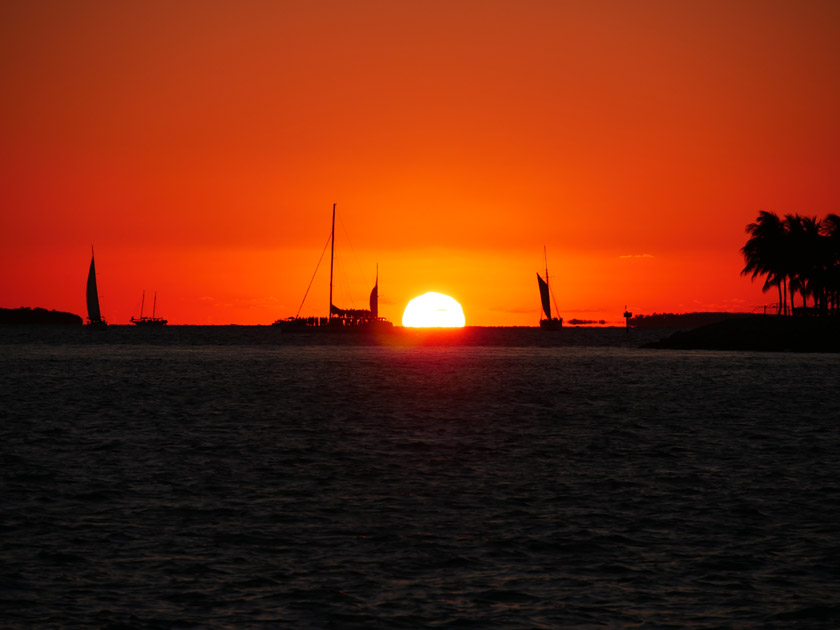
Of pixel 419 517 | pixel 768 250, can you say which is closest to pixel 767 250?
pixel 768 250

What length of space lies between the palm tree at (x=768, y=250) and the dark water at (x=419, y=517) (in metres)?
86.4

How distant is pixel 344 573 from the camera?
16.5 meters

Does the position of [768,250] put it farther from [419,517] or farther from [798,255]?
[419,517]

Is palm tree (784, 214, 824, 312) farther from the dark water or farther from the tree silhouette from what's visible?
the dark water

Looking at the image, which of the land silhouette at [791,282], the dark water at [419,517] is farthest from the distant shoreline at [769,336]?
the dark water at [419,517]

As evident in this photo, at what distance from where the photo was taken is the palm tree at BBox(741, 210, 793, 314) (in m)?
130

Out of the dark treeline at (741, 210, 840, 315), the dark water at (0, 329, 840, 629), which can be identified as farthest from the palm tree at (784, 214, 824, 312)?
the dark water at (0, 329, 840, 629)

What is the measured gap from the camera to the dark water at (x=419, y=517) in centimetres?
1461

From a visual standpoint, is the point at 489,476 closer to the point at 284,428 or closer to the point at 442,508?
the point at 442,508

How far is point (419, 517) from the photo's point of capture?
832 inches

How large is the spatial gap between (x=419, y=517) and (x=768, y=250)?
12084 cm

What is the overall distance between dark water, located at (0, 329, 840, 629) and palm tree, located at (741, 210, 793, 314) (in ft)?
284

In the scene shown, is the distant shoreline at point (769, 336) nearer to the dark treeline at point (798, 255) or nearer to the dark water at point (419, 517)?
the dark treeline at point (798, 255)

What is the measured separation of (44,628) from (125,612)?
117cm
